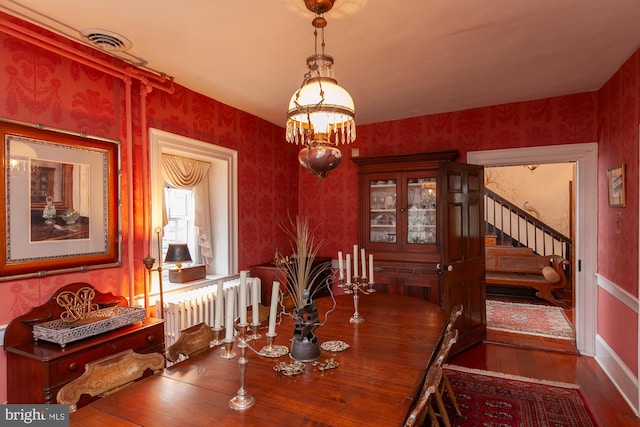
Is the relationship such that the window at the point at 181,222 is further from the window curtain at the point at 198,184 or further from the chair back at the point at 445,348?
the chair back at the point at 445,348

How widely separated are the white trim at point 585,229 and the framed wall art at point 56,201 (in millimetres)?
4199

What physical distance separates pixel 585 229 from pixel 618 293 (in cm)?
86

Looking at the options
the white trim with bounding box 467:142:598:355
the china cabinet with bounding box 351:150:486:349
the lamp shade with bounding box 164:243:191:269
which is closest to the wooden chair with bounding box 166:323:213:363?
the lamp shade with bounding box 164:243:191:269

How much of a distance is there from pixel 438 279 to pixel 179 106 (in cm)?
313

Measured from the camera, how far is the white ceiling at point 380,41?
2094 mm

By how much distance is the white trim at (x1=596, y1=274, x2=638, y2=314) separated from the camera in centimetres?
268

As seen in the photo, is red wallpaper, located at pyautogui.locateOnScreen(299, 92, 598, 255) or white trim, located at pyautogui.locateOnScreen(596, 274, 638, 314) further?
red wallpaper, located at pyautogui.locateOnScreen(299, 92, 598, 255)

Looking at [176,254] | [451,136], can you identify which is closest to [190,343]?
[176,254]

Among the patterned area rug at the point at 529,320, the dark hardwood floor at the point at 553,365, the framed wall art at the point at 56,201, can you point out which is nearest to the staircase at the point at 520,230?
the patterned area rug at the point at 529,320

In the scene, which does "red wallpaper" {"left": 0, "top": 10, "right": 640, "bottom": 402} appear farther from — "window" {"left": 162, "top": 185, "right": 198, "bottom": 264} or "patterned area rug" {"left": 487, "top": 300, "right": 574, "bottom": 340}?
"patterned area rug" {"left": 487, "top": 300, "right": 574, "bottom": 340}

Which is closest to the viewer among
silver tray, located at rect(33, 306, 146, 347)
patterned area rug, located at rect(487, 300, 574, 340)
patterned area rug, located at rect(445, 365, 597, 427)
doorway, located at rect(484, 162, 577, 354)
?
silver tray, located at rect(33, 306, 146, 347)

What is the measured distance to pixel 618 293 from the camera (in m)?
2.99

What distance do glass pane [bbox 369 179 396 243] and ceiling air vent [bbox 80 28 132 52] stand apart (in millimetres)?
2885

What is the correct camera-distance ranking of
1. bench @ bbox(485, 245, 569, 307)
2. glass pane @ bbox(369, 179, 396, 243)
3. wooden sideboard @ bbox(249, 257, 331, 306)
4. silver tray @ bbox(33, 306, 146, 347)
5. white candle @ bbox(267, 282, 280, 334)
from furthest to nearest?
bench @ bbox(485, 245, 569, 307), glass pane @ bbox(369, 179, 396, 243), wooden sideboard @ bbox(249, 257, 331, 306), silver tray @ bbox(33, 306, 146, 347), white candle @ bbox(267, 282, 280, 334)
